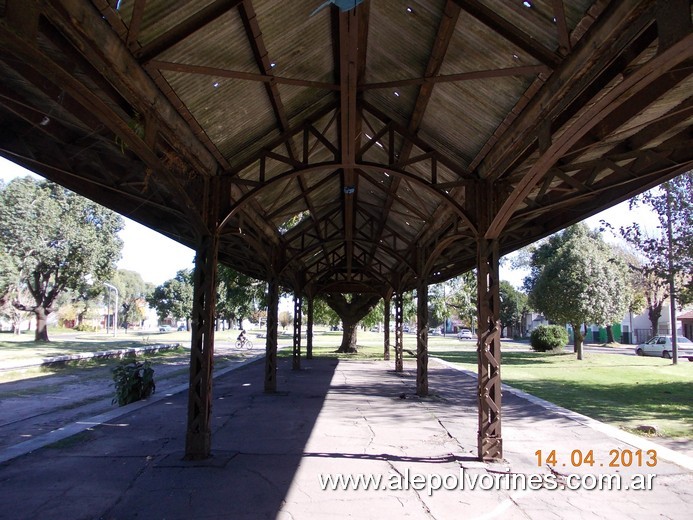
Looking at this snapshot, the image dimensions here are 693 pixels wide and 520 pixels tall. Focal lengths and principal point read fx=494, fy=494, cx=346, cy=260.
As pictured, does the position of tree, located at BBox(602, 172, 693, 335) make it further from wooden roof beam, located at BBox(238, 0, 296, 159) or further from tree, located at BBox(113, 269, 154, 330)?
tree, located at BBox(113, 269, 154, 330)

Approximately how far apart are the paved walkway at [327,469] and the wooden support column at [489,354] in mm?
332

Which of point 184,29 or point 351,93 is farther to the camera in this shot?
point 351,93

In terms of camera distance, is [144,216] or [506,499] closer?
[506,499]

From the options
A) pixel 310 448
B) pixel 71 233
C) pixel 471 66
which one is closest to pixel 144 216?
pixel 310 448

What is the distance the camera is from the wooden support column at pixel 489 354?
6.69m

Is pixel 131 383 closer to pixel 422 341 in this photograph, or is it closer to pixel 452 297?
pixel 422 341

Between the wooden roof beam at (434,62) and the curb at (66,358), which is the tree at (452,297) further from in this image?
the wooden roof beam at (434,62)

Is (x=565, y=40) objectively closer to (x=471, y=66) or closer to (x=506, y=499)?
(x=471, y=66)

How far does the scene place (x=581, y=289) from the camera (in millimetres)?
26281

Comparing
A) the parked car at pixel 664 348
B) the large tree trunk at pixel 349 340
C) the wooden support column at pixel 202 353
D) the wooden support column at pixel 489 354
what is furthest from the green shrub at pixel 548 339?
the wooden support column at pixel 202 353

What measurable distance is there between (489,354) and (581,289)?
22.0m

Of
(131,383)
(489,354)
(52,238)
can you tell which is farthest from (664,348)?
(52,238)

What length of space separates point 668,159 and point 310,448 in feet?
19.9

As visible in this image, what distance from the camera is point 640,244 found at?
18.0m
